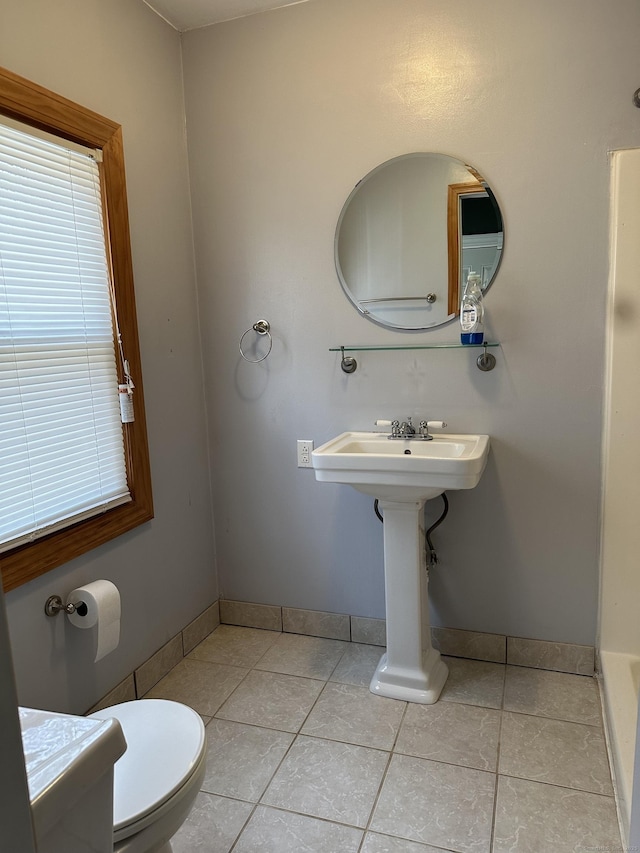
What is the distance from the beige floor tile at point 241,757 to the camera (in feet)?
5.76

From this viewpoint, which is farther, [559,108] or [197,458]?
[197,458]

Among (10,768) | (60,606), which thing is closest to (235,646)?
(60,606)

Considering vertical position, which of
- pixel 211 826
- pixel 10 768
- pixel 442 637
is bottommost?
pixel 211 826

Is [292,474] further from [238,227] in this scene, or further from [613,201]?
[613,201]

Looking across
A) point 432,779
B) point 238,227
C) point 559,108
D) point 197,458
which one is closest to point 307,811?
point 432,779

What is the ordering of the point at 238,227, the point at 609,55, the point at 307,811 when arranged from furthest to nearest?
the point at 238,227, the point at 609,55, the point at 307,811

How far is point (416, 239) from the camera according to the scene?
2.21m

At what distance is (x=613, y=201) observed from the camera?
6.48 ft

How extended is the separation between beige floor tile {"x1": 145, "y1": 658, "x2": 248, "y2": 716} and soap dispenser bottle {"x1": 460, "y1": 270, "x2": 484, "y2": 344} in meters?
1.57

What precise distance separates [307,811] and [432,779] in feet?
1.26

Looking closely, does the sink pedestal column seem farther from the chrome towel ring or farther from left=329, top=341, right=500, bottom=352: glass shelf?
the chrome towel ring

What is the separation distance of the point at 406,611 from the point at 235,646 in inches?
33.5

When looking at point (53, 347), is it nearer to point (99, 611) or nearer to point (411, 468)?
point (99, 611)

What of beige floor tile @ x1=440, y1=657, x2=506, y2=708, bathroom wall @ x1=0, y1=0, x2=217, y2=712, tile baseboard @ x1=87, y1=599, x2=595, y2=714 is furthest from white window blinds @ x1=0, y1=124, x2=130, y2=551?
beige floor tile @ x1=440, y1=657, x2=506, y2=708
